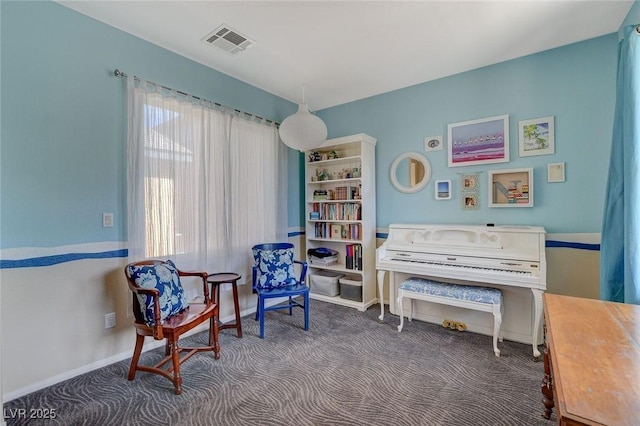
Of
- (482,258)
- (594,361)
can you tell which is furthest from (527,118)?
(594,361)

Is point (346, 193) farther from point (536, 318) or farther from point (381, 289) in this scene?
point (536, 318)

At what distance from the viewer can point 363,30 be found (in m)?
2.36

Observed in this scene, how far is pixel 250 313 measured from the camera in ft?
10.9

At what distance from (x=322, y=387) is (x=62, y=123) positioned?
2.65m

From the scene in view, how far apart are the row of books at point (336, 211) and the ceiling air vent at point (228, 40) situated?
80.1 inches

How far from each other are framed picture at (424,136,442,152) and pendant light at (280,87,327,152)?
131 centimetres

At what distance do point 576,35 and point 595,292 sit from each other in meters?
2.21

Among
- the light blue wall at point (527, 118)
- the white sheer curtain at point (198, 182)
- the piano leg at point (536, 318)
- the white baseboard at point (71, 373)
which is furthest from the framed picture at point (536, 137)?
the white baseboard at point (71, 373)

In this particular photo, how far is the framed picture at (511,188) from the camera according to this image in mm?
2703

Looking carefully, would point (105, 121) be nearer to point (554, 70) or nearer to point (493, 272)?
point (493, 272)

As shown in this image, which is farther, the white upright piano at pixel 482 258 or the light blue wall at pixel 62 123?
the white upright piano at pixel 482 258

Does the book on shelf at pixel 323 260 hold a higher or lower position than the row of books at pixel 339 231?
lower

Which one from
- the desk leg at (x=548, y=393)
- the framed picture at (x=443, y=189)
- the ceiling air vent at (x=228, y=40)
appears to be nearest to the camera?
the desk leg at (x=548, y=393)

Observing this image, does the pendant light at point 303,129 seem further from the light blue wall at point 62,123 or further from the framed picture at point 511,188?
the framed picture at point 511,188
